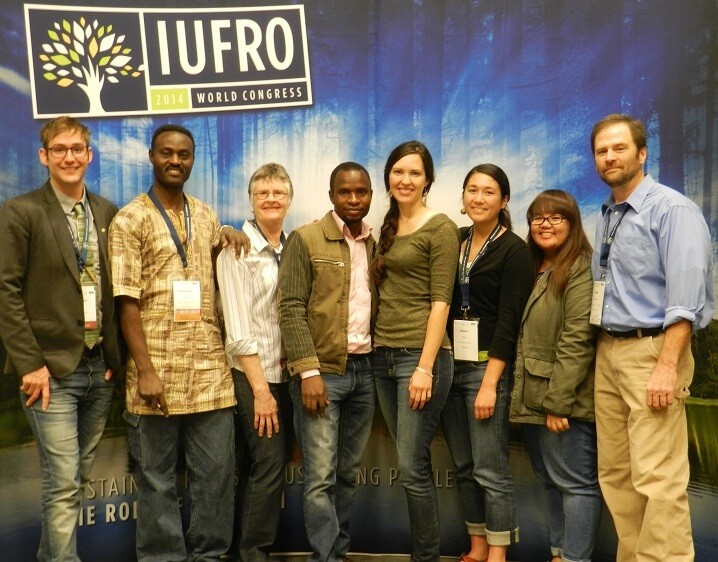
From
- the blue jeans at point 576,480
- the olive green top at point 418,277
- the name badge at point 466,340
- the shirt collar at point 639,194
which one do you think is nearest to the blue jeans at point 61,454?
the olive green top at point 418,277

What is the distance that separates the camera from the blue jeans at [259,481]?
301 cm

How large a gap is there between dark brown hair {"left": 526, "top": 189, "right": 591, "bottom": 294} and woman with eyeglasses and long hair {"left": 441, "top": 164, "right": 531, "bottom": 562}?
4.8 inches

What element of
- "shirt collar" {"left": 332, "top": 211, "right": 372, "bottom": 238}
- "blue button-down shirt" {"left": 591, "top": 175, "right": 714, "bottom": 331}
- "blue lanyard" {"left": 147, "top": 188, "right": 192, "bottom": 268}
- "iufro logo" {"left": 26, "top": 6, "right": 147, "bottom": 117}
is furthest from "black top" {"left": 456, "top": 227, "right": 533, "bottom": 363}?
"iufro logo" {"left": 26, "top": 6, "right": 147, "bottom": 117}

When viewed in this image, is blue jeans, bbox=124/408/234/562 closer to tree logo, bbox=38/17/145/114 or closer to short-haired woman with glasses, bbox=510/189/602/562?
short-haired woman with glasses, bbox=510/189/602/562

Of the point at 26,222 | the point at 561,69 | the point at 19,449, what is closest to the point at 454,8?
the point at 561,69

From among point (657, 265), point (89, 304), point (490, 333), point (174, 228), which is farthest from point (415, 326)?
point (89, 304)

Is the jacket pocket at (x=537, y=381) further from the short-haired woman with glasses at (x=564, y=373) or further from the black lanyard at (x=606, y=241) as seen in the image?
the black lanyard at (x=606, y=241)

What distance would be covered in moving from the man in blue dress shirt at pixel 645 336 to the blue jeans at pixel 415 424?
0.66m

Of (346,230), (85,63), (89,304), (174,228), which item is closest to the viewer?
(89,304)

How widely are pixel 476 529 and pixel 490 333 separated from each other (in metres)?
0.93

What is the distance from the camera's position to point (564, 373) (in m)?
2.85

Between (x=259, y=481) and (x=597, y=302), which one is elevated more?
(x=597, y=302)

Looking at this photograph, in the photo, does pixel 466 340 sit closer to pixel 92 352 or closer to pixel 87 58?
pixel 92 352

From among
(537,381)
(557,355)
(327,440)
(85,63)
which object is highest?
(85,63)
